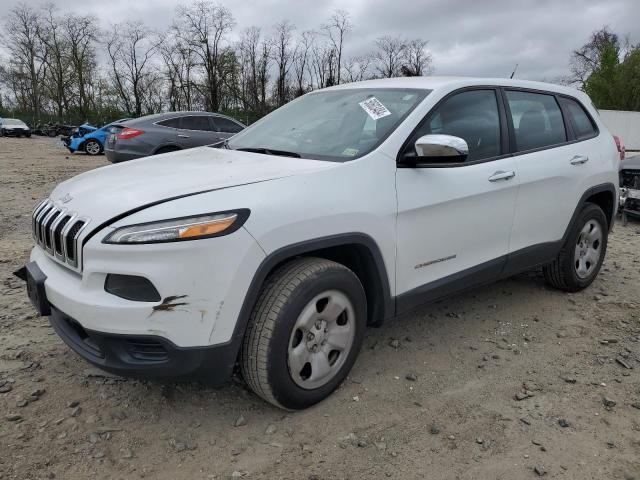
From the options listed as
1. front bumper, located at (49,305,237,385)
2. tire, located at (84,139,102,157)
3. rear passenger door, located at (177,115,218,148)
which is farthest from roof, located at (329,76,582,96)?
tire, located at (84,139,102,157)

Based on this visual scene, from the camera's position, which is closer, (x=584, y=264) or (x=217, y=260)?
(x=217, y=260)

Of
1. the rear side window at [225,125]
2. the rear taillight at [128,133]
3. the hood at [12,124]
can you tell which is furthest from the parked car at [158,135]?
the hood at [12,124]

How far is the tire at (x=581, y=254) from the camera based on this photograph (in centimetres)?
425

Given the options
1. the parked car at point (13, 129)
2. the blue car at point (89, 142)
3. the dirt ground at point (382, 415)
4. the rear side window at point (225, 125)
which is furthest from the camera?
the parked car at point (13, 129)

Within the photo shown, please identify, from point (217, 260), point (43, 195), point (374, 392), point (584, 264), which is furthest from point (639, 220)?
point (43, 195)

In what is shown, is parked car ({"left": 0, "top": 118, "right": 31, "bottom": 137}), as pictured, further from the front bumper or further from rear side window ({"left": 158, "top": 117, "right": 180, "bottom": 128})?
the front bumper

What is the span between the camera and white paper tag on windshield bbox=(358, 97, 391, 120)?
3154mm

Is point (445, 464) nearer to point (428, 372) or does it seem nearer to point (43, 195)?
point (428, 372)

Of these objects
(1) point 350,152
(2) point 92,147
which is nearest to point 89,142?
(2) point 92,147

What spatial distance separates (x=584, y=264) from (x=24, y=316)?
437 centimetres

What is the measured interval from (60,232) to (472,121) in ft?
8.23

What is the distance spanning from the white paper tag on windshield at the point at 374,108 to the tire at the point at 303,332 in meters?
1.02

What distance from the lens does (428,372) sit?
319cm

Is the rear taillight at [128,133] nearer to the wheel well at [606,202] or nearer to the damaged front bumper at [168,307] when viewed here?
the wheel well at [606,202]
